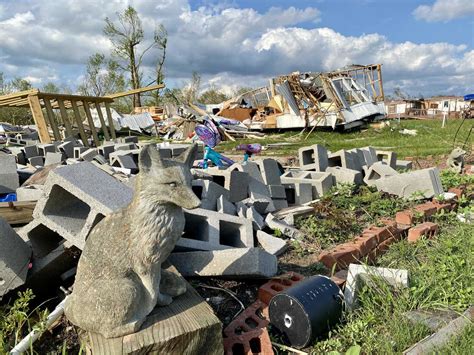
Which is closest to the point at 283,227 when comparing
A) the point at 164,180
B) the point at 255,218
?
the point at 255,218

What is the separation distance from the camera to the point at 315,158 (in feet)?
22.2

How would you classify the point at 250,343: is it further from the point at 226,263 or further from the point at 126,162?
the point at 126,162

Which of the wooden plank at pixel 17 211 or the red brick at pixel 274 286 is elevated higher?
the wooden plank at pixel 17 211

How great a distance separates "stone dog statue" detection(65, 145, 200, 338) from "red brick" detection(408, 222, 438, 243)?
3.07 metres

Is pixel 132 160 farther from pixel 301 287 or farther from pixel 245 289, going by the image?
pixel 301 287

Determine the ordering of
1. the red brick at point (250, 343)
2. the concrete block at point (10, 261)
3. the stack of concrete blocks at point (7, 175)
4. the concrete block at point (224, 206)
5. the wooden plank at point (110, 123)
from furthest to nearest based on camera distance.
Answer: the wooden plank at point (110, 123), the stack of concrete blocks at point (7, 175), the concrete block at point (224, 206), the concrete block at point (10, 261), the red brick at point (250, 343)

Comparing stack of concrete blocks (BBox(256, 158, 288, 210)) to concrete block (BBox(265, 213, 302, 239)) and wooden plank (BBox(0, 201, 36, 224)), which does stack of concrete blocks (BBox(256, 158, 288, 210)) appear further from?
wooden plank (BBox(0, 201, 36, 224))

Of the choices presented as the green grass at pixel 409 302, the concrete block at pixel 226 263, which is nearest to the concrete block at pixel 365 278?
the green grass at pixel 409 302

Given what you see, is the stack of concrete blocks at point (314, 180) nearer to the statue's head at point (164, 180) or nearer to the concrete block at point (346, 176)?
the concrete block at point (346, 176)

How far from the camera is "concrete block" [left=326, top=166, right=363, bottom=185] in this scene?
6069mm

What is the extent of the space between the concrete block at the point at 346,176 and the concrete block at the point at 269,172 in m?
1.10

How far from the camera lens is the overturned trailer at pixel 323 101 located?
55.7ft

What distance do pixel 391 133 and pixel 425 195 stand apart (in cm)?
1180

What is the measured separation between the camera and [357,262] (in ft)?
12.1
